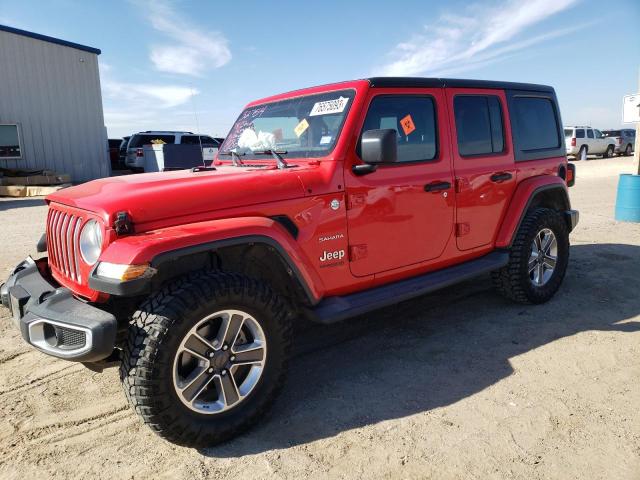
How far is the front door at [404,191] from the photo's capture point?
3.12 m

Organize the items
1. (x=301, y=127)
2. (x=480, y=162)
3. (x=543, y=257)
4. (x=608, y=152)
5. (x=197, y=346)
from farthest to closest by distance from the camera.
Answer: (x=608, y=152)
(x=543, y=257)
(x=480, y=162)
(x=301, y=127)
(x=197, y=346)

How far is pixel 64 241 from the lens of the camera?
2752 millimetres

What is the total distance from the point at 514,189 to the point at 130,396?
3457 millimetres

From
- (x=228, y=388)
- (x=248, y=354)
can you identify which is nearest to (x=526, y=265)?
(x=248, y=354)

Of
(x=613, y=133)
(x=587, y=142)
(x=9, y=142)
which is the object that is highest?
(x=613, y=133)

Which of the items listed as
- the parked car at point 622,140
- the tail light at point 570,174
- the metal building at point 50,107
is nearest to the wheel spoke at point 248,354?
the tail light at point 570,174

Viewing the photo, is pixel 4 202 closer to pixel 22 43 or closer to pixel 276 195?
pixel 22 43

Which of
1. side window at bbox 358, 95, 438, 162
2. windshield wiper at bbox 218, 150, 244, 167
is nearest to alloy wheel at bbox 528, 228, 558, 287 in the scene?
side window at bbox 358, 95, 438, 162

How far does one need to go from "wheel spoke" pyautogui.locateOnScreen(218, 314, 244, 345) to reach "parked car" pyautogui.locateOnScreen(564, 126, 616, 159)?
25272 mm

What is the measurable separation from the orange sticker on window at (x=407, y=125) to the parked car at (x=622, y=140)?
2982 cm

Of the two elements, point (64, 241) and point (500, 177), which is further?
point (500, 177)

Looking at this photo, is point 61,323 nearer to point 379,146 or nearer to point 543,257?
point 379,146

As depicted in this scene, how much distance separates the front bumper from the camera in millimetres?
2207

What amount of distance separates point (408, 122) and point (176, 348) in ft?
7.34
